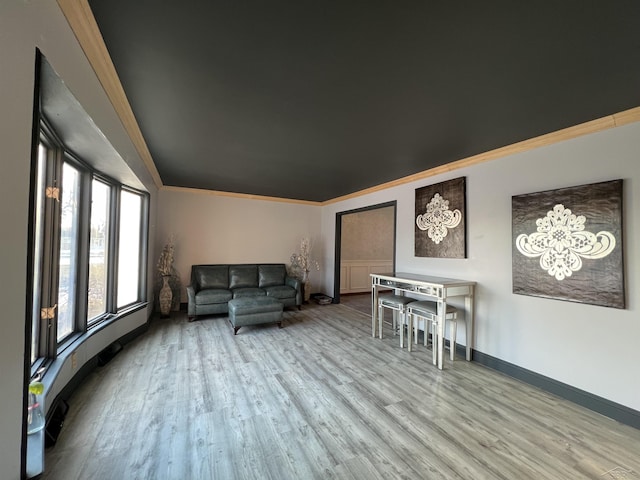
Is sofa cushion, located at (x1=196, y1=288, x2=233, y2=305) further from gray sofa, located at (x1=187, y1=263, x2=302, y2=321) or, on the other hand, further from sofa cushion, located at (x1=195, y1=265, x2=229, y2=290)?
sofa cushion, located at (x1=195, y1=265, x2=229, y2=290)

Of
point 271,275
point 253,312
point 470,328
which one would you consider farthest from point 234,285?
point 470,328

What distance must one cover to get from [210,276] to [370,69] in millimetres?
4409

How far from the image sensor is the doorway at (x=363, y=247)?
673 cm

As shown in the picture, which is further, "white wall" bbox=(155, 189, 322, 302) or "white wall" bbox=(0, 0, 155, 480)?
"white wall" bbox=(155, 189, 322, 302)

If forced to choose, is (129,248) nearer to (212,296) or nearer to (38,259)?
(212,296)

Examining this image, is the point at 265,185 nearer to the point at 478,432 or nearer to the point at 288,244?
the point at 288,244

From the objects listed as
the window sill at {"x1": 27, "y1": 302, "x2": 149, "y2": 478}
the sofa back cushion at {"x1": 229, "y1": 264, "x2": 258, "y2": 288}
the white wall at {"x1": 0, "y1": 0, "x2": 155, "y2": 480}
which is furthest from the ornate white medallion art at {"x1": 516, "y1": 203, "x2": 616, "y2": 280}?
the sofa back cushion at {"x1": 229, "y1": 264, "x2": 258, "y2": 288}

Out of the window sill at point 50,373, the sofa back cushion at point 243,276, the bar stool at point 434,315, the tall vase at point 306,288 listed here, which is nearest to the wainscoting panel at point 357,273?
the tall vase at point 306,288

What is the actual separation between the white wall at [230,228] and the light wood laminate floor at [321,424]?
2.41 metres

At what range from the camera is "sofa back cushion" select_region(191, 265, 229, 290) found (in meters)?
4.70

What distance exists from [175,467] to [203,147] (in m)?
2.85

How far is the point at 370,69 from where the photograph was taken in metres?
1.54

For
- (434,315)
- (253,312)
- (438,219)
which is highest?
(438,219)

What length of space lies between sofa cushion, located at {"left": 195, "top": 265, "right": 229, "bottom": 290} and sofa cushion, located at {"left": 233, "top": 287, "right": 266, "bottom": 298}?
0.32 meters
